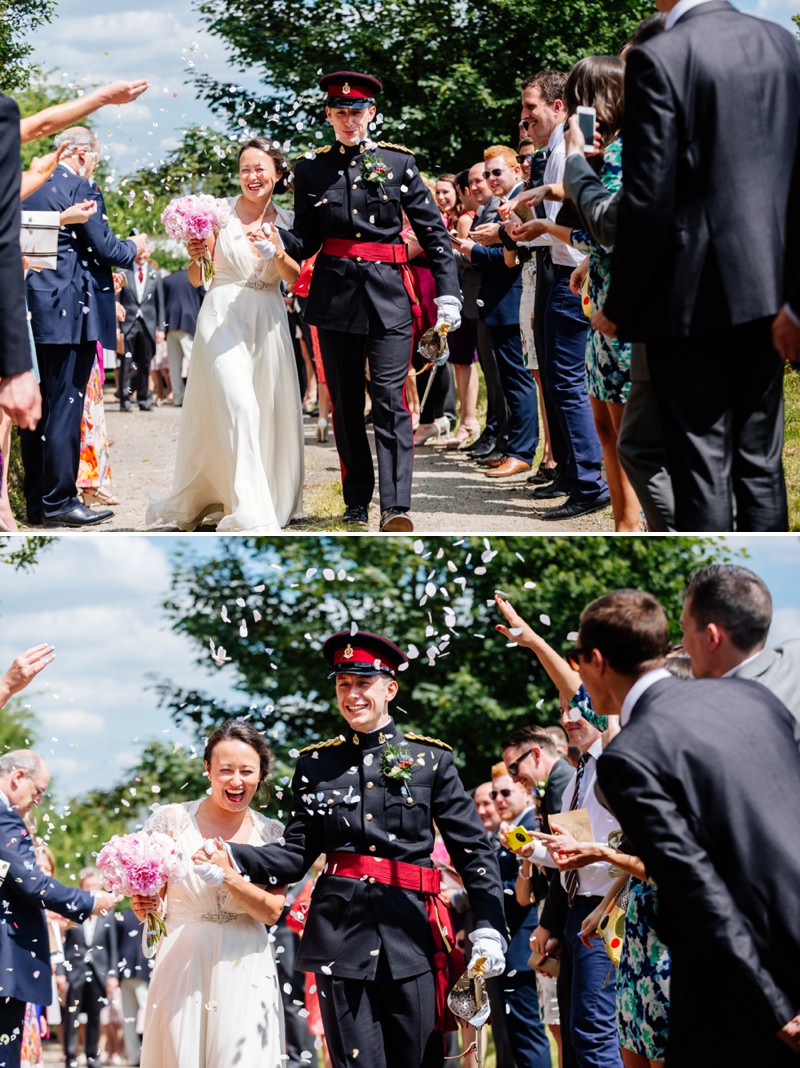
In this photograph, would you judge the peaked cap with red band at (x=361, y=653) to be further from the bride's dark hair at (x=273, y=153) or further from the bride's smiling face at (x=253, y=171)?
the bride's dark hair at (x=273, y=153)

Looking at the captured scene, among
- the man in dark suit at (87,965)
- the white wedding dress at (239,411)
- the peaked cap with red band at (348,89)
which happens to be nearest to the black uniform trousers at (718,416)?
the peaked cap with red band at (348,89)

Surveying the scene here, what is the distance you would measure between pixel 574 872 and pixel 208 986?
150cm

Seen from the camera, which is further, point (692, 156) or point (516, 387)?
point (516, 387)

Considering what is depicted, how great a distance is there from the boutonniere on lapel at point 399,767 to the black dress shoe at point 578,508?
3.14 meters

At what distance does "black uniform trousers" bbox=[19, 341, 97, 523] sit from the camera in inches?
343

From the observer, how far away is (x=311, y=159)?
25.9 ft

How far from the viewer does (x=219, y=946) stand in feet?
19.1

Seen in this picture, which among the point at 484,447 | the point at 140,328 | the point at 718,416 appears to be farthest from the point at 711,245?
the point at 140,328

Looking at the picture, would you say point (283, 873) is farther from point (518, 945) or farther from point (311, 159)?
point (311, 159)

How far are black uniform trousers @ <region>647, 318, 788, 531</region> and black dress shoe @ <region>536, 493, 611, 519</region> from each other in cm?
334

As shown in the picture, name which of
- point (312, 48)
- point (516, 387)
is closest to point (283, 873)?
point (516, 387)

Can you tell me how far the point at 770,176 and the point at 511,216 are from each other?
5.27 ft

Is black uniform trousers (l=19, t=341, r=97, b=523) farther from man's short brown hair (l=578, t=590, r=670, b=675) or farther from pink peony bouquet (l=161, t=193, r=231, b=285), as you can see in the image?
man's short brown hair (l=578, t=590, r=670, b=675)

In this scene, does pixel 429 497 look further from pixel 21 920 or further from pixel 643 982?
pixel 643 982
